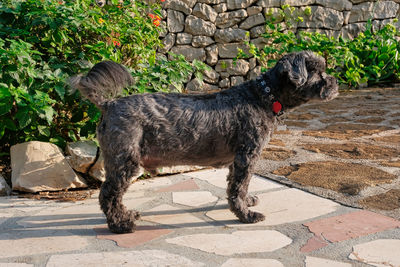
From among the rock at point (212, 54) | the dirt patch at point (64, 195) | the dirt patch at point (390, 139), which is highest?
the rock at point (212, 54)

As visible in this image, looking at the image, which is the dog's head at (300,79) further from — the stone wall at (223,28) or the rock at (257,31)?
the rock at (257,31)

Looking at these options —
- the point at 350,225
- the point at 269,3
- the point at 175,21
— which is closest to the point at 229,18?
the point at 269,3

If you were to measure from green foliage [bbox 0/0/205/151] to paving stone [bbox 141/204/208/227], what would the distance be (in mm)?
1236

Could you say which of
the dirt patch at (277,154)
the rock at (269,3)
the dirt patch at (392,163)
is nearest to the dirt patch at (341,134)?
the dirt patch at (277,154)

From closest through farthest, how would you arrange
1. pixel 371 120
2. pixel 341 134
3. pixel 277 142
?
pixel 277 142
pixel 341 134
pixel 371 120

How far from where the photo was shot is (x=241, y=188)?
3459mm

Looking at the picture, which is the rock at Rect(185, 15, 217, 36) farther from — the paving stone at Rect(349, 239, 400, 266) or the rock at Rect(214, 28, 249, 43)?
the paving stone at Rect(349, 239, 400, 266)

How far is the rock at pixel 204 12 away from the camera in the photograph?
9.90 meters

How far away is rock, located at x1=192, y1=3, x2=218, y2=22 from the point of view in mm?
9898

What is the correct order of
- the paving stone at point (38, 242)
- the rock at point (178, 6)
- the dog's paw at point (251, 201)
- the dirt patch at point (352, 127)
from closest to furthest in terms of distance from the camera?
the paving stone at point (38, 242), the dog's paw at point (251, 201), the dirt patch at point (352, 127), the rock at point (178, 6)

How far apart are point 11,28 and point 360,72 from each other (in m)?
7.65

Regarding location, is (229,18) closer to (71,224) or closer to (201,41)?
(201,41)

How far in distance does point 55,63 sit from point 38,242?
2.21m

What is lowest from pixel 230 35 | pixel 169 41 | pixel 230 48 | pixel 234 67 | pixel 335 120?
pixel 335 120
